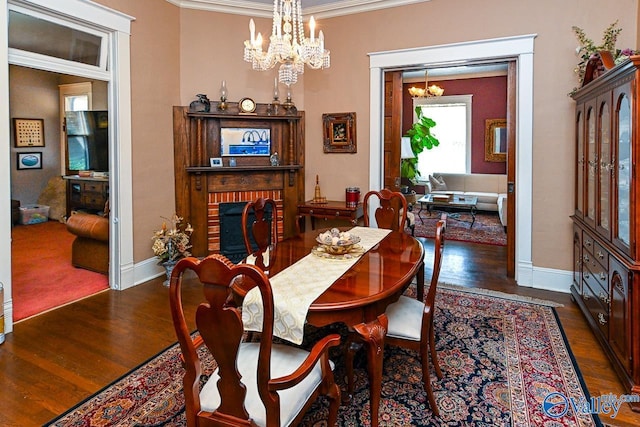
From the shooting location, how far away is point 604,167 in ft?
8.89

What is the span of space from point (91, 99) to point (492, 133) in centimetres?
754

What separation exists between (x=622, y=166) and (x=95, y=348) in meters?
3.46

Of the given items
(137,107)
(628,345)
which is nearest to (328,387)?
(628,345)

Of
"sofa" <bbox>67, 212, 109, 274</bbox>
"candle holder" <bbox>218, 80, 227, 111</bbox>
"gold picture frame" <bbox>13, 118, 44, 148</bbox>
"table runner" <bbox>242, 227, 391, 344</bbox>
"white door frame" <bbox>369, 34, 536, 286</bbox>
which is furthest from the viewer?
"gold picture frame" <bbox>13, 118, 44, 148</bbox>

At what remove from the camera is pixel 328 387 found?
1637 mm

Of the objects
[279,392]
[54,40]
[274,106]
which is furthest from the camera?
[274,106]

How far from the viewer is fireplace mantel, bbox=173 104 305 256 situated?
4480 millimetres

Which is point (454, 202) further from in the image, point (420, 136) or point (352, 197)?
point (352, 197)

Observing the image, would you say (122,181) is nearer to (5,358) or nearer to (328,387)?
(5,358)

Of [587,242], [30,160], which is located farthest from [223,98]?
[587,242]

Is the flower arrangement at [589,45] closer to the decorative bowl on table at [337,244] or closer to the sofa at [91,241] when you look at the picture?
the decorative bowl on table at [337,244]

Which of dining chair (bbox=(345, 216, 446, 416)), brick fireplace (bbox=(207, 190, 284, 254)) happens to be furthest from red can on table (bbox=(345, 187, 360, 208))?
dining chair (bbox=(345, 216, 446, 416))

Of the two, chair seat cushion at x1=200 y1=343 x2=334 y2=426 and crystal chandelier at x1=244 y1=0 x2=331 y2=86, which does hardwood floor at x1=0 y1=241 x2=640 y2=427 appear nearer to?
chair seat cushion at x1=200 y1=343 x2=334 y2=426

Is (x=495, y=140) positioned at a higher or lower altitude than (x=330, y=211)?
higher
